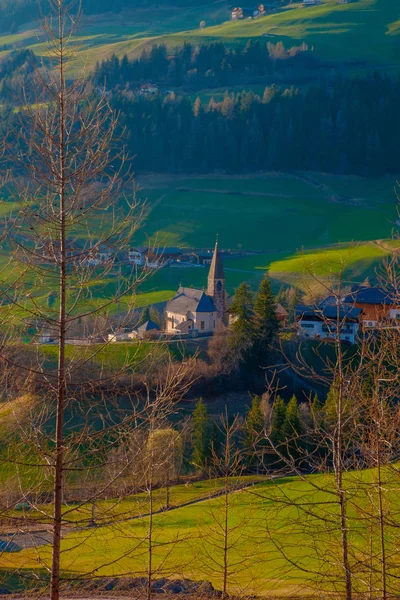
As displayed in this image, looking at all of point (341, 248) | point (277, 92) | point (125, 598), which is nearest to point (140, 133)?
point (277, 92)

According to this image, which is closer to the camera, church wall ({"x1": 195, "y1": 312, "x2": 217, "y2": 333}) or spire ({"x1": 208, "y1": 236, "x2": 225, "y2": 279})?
church wall ({"x1": 195, "y1": 312, "x2": 217, "y2": 333})

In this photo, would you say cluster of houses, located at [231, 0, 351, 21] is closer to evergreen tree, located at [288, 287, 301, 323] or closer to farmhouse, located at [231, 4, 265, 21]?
farmhouse, located at [231, 4, 265, 21]

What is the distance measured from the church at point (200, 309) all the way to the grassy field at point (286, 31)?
90725mm

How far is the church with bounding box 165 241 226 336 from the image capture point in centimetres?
5666

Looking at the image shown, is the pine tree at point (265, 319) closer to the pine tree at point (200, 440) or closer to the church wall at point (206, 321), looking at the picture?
the church wall at point (206, 321)

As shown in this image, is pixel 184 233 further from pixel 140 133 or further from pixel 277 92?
pixel 277 92

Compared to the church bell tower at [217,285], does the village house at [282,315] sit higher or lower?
lower

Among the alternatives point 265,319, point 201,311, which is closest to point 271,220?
point 201,311

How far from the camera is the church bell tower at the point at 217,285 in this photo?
58469 mm

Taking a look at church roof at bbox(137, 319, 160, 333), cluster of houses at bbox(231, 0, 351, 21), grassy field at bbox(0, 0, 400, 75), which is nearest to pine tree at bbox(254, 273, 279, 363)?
church roof at bbox(137, 319, 160, 333)

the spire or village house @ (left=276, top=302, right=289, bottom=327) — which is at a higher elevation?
the spire

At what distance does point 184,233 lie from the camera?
89250 millimetres

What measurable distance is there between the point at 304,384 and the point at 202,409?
10878mm

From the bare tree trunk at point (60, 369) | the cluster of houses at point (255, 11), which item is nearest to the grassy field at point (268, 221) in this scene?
the bare tree trunk at point (60, 369)
